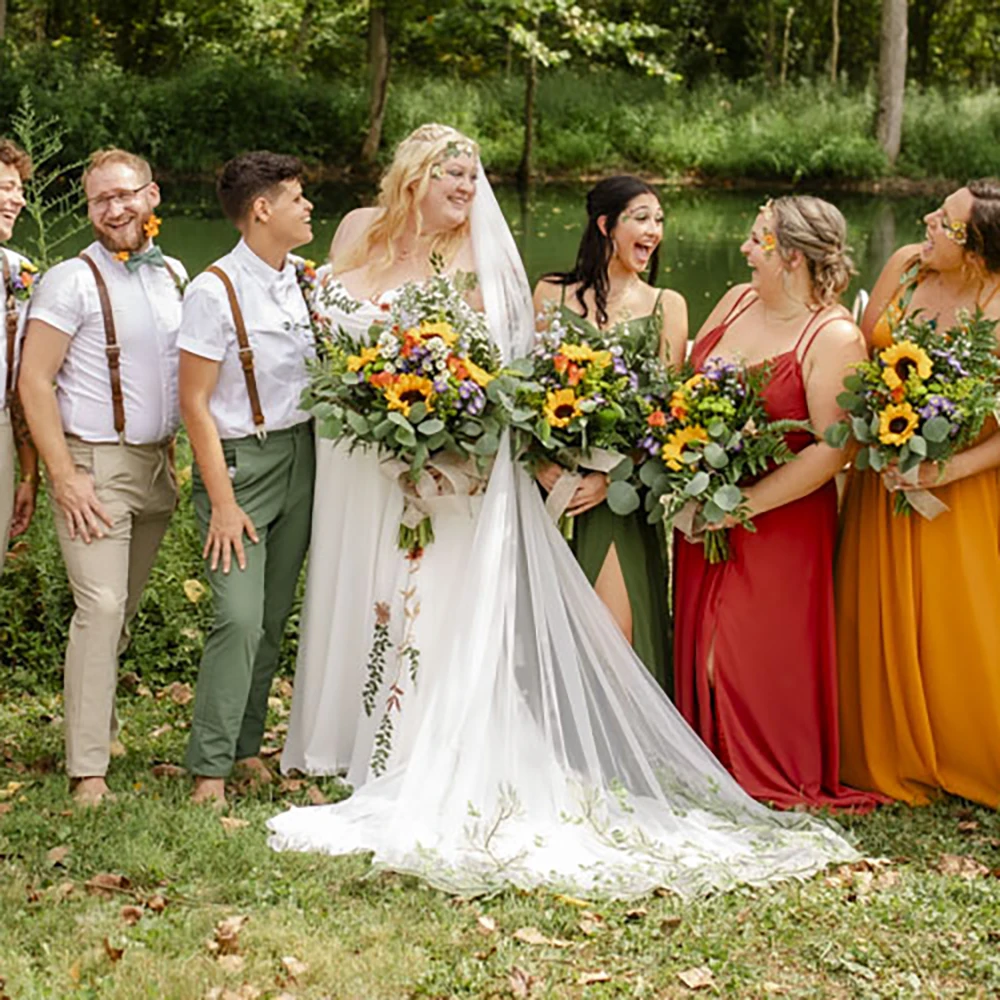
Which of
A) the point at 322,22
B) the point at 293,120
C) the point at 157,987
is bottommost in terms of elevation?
the point at 157,987

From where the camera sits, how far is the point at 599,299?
5355 mm

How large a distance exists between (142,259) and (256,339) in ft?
1.41

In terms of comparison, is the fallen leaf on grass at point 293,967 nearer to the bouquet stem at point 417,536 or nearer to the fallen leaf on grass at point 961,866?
the bouquet stem at point 417,536

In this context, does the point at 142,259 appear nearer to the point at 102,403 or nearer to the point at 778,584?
the point at 102,403

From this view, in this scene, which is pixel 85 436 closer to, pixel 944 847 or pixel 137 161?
pixel 137 161

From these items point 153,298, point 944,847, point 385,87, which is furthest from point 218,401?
point 385,87

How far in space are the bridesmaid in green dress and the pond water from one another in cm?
859

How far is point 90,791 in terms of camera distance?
529 centimetres

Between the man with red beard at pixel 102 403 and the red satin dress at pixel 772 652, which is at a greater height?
the man with red beard at pixel 102 403

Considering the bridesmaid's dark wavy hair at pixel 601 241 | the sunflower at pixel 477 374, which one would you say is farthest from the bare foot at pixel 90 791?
the bridesmaid's dark wavy hair at pixel 601 241

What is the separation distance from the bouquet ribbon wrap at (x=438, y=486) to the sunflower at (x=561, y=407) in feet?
1.05

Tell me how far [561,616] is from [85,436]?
1.59m

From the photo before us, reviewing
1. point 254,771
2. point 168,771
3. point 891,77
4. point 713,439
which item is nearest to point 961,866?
point 713,439

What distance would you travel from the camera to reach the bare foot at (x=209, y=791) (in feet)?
17.1
